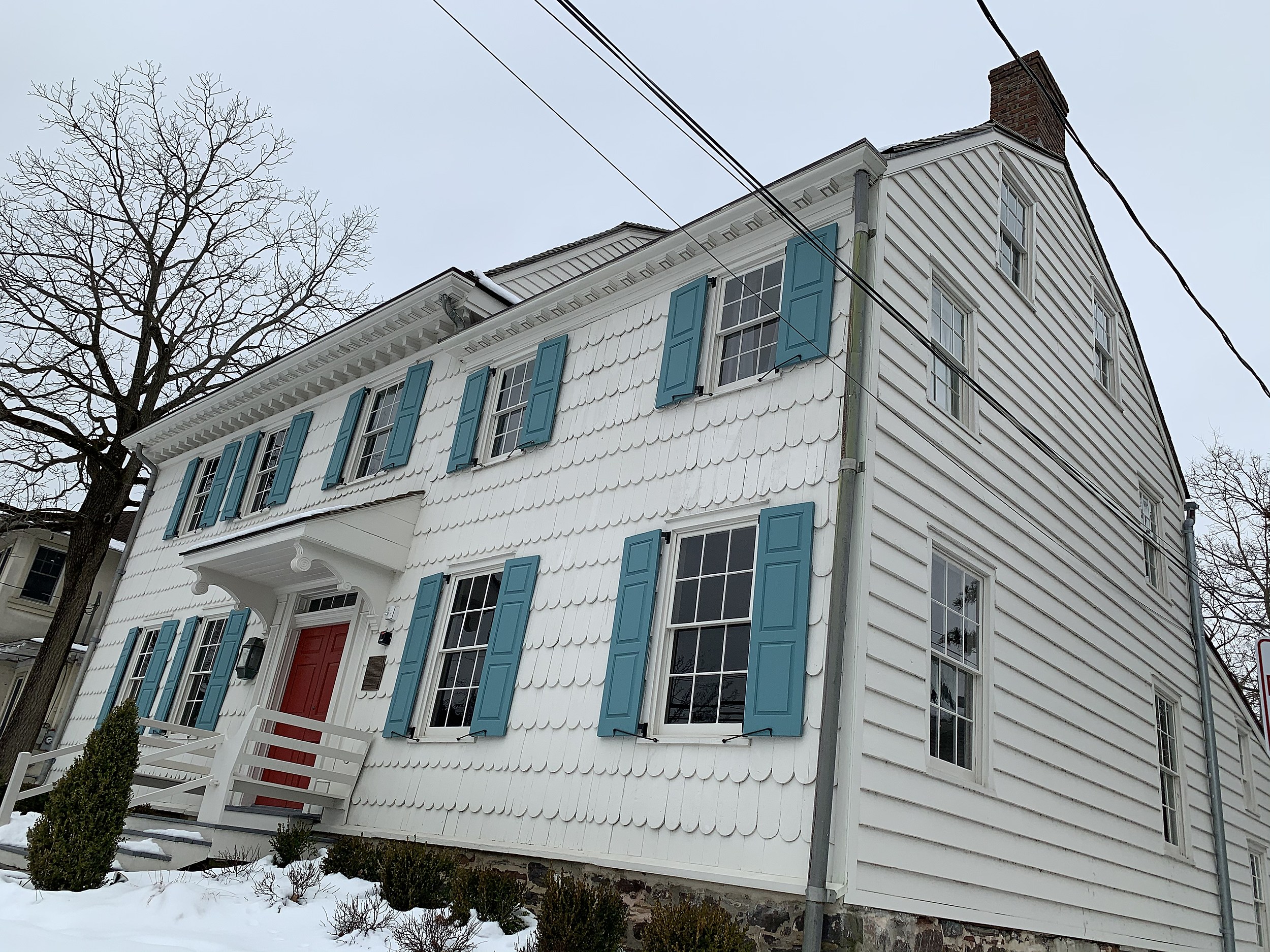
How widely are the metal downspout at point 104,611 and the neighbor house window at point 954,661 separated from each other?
1351cm

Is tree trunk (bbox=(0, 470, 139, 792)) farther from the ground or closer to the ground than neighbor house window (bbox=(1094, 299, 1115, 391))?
closer to the ground

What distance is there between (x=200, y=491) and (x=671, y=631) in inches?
444

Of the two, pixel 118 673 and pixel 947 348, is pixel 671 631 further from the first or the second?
pixel 118 673

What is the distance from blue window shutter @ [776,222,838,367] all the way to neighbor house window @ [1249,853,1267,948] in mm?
9690

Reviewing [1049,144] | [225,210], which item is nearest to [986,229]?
[1049,144]

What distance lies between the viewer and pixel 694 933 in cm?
580

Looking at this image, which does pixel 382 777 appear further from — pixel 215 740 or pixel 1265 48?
pixel 1265 48

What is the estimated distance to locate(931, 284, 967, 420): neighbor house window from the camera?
8.84 metres

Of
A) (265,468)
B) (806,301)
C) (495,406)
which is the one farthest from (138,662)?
(806,301)

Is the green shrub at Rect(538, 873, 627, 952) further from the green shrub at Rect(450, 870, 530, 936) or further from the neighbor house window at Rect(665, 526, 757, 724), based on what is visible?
the neighbor house window at Rect(665, 526, 757, 724)

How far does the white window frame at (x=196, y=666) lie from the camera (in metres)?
13.4

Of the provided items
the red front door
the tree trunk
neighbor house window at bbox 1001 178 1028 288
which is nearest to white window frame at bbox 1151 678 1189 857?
neighbor house window at bbox 1001 178 1028 288

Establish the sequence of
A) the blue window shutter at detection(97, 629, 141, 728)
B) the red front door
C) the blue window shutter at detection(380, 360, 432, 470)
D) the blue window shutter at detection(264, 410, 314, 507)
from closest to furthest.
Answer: the red front door, the blue window shutter at detection(380, 360, 432, 470), the blue window shutter at detection(264, 410, 314, 507), the blue window shutter at detection(97, 629, 141, 728)

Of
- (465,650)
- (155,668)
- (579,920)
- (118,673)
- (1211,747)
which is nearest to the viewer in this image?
(579,920)
